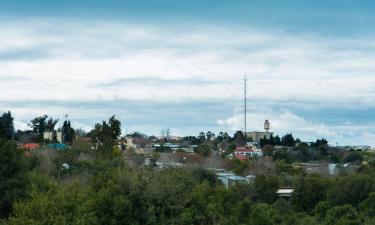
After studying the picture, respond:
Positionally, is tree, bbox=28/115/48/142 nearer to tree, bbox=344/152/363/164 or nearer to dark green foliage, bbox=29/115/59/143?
dark green foliage, bbox=29/115/59/143

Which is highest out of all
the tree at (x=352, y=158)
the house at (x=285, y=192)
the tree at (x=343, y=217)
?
the tree at (x=352, y=158)

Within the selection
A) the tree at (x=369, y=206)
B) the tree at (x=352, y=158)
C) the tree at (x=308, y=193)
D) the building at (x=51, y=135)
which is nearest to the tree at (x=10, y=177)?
the tree at (x=369, y=206)

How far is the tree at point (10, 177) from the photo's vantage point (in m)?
24.1

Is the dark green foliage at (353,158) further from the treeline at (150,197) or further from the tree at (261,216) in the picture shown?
the tree at (261,216)

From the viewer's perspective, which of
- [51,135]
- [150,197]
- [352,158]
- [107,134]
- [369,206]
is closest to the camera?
[150,197]

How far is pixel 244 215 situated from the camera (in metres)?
31.4

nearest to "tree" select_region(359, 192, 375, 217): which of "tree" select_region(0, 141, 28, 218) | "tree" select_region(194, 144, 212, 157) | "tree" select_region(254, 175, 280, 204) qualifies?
"tree" select_region(254, 175, 280, 204)

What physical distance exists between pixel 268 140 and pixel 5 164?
7053cm

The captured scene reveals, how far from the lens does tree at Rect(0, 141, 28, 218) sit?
79.2 feet

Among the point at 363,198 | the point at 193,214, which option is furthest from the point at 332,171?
the point at 193,214

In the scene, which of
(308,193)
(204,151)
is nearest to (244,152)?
(204,151)

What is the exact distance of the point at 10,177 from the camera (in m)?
24.8

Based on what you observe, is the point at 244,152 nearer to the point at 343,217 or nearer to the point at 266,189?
the point at 266,189

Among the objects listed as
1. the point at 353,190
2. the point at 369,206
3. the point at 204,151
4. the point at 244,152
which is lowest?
the point at 369,206
